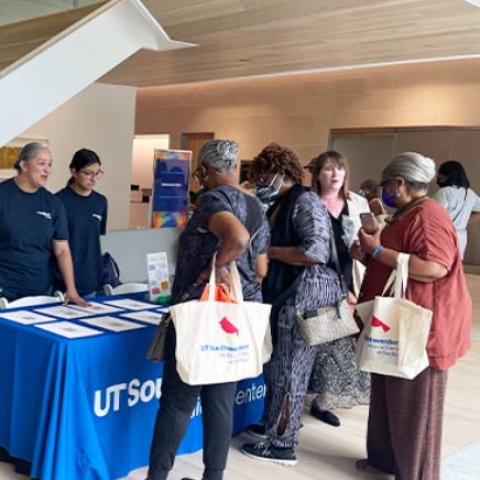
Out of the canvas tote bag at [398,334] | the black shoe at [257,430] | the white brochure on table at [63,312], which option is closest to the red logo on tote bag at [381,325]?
the canvas tote bag at [398,334]

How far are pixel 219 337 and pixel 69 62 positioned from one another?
3304 mm

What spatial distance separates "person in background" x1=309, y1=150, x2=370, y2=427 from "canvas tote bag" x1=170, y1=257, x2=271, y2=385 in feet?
3.85

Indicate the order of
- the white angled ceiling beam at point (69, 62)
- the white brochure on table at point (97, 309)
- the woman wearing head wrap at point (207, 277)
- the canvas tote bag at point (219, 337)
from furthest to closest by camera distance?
the white angled ceiling beam at point (69, 62) → the white brochure on table at point (97, 309) → the woman wearing head wrap at point (207, 277) → the canvas tote bag at point (219, 337)

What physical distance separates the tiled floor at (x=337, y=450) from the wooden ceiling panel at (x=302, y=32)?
2979 millimetres

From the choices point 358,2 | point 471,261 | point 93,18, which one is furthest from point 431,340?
point 471,261

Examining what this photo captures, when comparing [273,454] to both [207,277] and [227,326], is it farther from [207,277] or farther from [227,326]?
[207,277]

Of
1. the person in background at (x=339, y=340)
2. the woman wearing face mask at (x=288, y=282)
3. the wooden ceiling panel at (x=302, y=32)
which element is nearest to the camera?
the woman wearing face mask at (x=288, y=282)

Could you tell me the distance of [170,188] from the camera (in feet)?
24.6

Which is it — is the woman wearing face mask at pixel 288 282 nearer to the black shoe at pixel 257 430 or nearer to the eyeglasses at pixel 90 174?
the black shoe at pixel 257 430

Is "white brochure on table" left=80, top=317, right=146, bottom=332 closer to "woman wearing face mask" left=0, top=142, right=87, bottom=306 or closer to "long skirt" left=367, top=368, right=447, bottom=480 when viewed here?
"woman wearing face mask" left=0, top=142, right=87, bottom=306

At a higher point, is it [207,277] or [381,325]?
[207,277]

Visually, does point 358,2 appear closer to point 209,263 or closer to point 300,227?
point 300,227

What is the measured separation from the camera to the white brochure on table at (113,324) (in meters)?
2.69

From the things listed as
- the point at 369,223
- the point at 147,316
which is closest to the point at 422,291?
the point at 369,223
